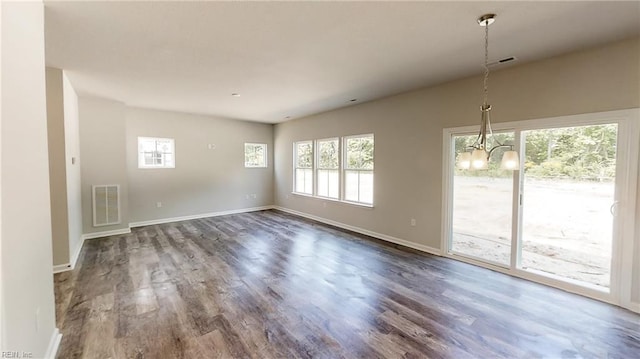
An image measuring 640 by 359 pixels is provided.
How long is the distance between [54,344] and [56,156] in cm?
247

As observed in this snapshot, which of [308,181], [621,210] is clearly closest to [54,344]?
[621,210]

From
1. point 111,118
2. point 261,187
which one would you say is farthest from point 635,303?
point 111,118

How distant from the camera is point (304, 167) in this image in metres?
7.05

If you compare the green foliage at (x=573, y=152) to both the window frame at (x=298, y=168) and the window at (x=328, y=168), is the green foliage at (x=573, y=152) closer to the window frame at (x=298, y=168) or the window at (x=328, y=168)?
the window at (x=328, y=168)

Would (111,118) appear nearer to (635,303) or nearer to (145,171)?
(145,171)

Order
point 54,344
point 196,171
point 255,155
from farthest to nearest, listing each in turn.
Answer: point 255,155, point 196,171, point 54,344

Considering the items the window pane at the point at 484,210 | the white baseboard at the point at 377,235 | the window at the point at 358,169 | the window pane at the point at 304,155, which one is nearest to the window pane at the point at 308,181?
the window pane at the point at 304,155

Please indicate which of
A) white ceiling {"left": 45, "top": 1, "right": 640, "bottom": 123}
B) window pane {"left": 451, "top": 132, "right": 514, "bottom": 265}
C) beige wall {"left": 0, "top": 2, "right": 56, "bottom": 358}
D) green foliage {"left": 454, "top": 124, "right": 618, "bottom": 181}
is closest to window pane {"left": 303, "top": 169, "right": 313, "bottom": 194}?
white ceiling {"left": 45, "top": 1, "right": 640, "bottom": 123}

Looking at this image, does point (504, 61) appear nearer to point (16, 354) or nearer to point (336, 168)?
point (336, 168)

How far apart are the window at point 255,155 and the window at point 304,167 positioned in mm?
1199

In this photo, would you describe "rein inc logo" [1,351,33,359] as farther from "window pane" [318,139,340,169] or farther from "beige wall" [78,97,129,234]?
"window pane" [318,139,340,169]

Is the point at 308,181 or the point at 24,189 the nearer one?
the point at 24,189

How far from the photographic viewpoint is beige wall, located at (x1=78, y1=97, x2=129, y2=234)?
488 centimetres

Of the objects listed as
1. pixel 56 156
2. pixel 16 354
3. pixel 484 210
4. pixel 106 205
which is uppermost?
pixel 56 156
